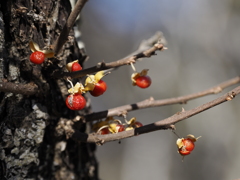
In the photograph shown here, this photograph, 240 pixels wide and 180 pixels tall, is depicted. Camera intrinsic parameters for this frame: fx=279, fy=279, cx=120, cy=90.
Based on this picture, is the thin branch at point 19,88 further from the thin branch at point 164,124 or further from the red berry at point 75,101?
the thin branch at point 164,124

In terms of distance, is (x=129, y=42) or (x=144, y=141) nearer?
(x=144, y=141)

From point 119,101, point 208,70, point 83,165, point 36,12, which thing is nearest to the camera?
point 36,12

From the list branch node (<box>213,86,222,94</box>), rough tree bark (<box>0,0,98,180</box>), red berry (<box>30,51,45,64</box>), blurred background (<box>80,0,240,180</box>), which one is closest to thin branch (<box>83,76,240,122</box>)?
branch node (<box>213,86,222,94</box>)

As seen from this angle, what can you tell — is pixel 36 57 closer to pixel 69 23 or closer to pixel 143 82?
pixel 69 23

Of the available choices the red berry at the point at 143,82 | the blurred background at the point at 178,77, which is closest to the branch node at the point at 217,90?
the red berry at the point at 143,82

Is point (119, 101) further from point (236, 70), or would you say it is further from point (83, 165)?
point (83, 165)

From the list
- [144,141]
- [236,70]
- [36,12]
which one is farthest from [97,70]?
[144,141]

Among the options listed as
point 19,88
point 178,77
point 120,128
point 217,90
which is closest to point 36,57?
point 19,88
